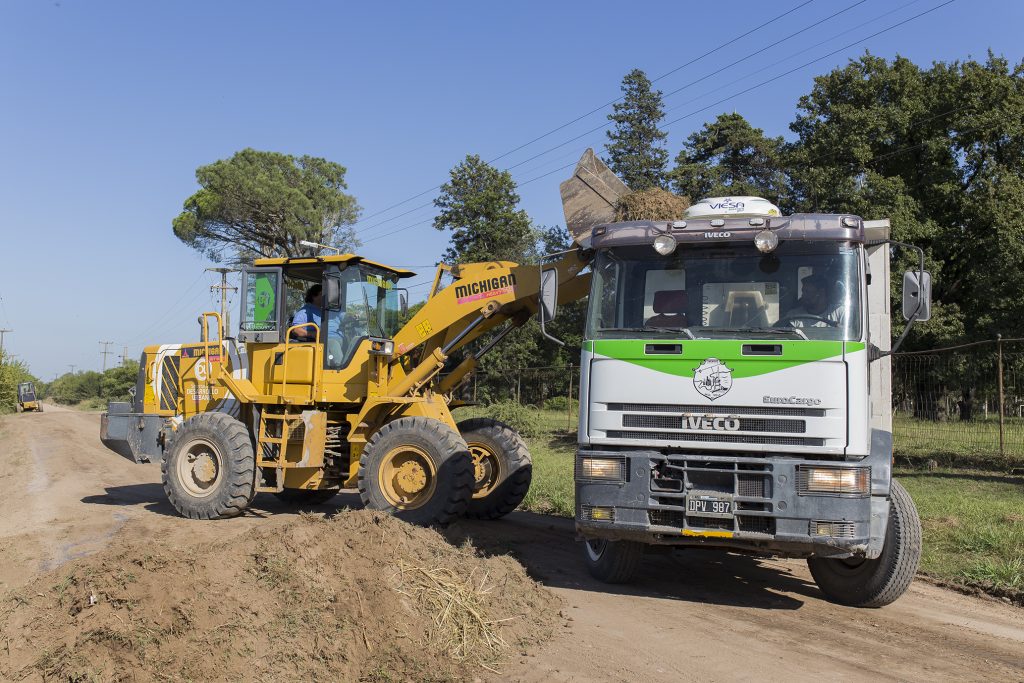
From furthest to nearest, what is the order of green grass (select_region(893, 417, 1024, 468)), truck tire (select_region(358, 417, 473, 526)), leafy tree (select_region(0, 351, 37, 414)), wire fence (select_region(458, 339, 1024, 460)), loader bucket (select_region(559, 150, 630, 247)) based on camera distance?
leafy tree (select_region(0, 351, 37, 414)) → wire fence (select_region(458, 339, 1024, 460)) → green grass (select_region(893, 417, 1024, 468)) → loader bucket (select_region(559, 150, 630, 247)) → truck tire (select_region(358, 417, 473, 526))

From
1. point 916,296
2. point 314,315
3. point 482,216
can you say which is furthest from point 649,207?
point 482,216

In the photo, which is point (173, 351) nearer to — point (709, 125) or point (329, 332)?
point (329, 332)

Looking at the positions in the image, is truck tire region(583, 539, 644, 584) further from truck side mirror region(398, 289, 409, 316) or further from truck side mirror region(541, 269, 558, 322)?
truck side mirror region(398, 289, 409, 316)

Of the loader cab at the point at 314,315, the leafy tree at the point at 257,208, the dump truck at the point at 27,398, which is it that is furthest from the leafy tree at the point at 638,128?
the dump truck at the point at 27,398

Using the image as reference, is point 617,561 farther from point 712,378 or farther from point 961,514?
point 961,514

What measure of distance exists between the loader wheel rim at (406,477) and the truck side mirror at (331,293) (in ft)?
6.84

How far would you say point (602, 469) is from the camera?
638 centimetres

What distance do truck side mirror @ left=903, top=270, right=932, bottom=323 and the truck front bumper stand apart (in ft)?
3.71

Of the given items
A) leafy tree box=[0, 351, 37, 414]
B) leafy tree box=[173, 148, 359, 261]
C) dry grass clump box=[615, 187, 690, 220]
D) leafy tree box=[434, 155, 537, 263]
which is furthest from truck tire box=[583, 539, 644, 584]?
leafy tree box=[0, 351, 37, 414]

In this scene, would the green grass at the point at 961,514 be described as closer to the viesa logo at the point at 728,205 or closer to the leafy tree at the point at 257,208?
the viesa logo at the point at 728,205

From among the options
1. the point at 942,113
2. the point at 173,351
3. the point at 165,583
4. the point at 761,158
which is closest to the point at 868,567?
the point at 165,583

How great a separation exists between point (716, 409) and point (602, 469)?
38.1 inches

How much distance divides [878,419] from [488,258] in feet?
79.0

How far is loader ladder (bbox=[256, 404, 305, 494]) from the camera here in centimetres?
976
